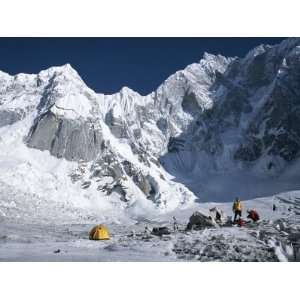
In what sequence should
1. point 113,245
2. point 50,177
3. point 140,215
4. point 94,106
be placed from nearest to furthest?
point 113,245, point 140,215, point 50,177, point 94,106

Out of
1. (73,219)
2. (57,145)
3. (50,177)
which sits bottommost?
(73,219)

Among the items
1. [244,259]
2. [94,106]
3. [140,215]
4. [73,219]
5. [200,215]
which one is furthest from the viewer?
[94,106]

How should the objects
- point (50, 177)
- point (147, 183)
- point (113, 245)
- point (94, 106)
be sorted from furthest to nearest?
point (94, 106), point (147, 183), point (50, 177), point (113, 245)

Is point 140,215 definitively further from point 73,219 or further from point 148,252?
point 148,252

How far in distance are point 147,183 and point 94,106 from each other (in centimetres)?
4233

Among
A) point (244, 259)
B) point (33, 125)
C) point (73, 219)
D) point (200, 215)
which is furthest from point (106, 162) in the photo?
point (244, 259)

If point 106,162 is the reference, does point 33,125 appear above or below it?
above

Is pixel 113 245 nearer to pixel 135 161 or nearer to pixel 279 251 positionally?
pixel 279 251

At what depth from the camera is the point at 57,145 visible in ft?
584

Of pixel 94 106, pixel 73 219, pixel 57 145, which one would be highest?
pixel 94 106

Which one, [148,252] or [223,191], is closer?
[148,252]

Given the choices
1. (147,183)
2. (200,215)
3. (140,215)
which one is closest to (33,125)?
(147,183)

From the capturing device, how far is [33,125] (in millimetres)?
185375

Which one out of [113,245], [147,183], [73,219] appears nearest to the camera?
[113,245]
